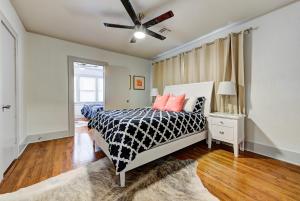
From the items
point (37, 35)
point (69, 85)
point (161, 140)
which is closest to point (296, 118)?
point (161, 140)

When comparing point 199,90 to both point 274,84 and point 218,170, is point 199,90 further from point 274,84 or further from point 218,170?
point 218,170

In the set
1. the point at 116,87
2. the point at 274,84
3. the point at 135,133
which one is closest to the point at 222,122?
the point at 274,84

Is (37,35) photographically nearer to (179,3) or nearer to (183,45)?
(179,3)

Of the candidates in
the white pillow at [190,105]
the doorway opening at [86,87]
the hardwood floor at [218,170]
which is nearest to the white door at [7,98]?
the hardwood floor at [218,170]

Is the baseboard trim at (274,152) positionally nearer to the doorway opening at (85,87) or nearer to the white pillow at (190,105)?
the white pillow at (190,105)

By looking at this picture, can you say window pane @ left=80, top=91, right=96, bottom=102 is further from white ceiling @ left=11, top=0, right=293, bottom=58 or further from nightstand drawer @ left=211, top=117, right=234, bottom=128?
nightstand drawer @ left=211, top=117, right=234, bottom=128

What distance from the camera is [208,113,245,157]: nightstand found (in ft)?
8.22

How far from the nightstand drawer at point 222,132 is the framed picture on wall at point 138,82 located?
10.0ft

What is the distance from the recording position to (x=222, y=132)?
271 cm

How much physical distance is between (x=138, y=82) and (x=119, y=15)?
282 cm

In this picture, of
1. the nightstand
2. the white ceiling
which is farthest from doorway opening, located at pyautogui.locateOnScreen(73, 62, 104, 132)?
the nightstand

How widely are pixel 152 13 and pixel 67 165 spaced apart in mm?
2866

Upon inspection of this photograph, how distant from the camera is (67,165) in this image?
2217mm

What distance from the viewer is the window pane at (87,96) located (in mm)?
7156
